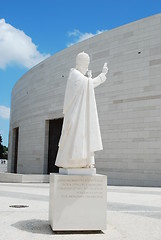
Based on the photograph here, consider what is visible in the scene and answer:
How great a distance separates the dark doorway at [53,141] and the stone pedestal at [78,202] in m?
20.4

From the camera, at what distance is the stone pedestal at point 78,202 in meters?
6.50

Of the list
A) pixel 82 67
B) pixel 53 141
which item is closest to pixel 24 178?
pixel 53 141

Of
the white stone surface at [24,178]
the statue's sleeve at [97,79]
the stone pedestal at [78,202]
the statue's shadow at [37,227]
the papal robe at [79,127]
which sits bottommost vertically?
the statue's shadow at [37,227]

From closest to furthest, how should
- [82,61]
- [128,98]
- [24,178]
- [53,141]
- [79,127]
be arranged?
1. [79,127]
2. [82,61]
3. [128,98]
4. [24,178]
5. [53,141]

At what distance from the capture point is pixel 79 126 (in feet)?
22.6

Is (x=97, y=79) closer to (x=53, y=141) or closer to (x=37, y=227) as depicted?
(x=37, y=227)


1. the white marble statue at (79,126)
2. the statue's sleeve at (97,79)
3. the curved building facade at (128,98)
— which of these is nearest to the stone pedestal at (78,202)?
the white marble statue at (79,126)

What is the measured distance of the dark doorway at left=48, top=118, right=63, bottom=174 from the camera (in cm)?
2704

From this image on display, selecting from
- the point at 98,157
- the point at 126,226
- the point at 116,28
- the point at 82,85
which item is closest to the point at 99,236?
the point at 126,226

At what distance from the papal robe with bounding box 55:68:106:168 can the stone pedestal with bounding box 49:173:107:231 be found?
357mm

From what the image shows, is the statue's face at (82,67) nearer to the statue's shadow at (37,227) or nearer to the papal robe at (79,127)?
the papal robe at (79,127)

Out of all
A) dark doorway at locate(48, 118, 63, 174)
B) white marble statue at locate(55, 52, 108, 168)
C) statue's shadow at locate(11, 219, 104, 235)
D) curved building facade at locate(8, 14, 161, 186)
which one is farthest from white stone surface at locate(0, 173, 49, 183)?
white marble statue at locate(55, 52, 108, 168)

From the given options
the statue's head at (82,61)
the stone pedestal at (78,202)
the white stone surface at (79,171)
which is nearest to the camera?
the stone pedestal at (78,202)

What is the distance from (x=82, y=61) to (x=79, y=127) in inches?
59.5
